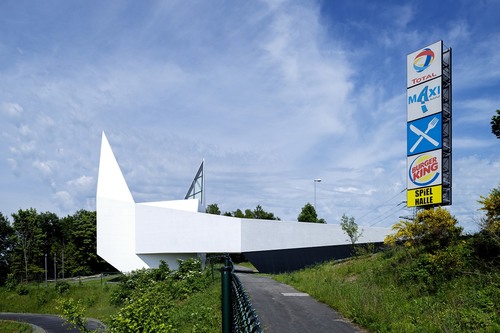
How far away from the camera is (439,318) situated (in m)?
7.75

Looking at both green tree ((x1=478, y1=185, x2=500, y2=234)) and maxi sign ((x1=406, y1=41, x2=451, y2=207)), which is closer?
green tree ((x1=478, y1=185, x2=500, y2=234))

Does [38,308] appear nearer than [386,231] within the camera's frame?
Yes

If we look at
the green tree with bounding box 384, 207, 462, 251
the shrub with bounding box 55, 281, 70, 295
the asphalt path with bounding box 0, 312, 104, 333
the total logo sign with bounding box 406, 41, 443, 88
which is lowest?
the asphalt path with bounding box 0, 312, 104, 333

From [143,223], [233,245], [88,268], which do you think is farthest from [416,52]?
[88,268]

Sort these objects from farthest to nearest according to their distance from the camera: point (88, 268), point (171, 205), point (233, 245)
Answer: point (88, 268), point (171, 205), point (233, 245)

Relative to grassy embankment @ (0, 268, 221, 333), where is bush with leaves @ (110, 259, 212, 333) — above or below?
above

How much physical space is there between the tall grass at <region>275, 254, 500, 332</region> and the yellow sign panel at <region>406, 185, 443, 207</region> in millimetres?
4201

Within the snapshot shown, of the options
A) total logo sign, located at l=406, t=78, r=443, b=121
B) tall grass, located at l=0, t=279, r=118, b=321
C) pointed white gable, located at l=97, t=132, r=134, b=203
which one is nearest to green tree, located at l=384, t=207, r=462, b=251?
total logo sign, located at l=406, t=78, r=443, b=121

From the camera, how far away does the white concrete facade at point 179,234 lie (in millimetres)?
33562

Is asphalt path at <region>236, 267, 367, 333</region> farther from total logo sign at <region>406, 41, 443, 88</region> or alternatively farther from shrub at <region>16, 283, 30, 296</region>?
shrub at <region>16, 283, 30, 296</region>

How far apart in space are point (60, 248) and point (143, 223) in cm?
2364

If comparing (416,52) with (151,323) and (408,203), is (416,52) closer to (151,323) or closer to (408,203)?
(408,203)

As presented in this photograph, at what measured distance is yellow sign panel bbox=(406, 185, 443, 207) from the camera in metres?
16.0

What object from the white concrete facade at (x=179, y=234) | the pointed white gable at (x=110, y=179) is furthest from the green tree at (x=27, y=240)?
the white concrete facade at (x=179, y=234)
